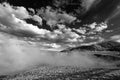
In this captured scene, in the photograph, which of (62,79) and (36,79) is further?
(36,79)

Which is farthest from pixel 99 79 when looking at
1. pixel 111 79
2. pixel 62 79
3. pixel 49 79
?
pixel 49 79

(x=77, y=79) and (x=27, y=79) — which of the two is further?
(x=27, y=79)

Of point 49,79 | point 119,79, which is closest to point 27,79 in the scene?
point 49,79

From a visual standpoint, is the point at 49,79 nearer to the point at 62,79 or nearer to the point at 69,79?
the point at 62,79

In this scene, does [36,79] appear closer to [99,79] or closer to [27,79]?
[27,79]

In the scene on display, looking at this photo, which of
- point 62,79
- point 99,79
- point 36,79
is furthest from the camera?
point 36,79

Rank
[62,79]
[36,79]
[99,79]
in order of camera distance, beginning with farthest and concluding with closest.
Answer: [36,79] → [62,79] → [99,79]

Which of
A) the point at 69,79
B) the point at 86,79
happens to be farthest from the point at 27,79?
the point at 86,79

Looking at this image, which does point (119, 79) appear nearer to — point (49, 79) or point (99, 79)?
point (99, 79)
